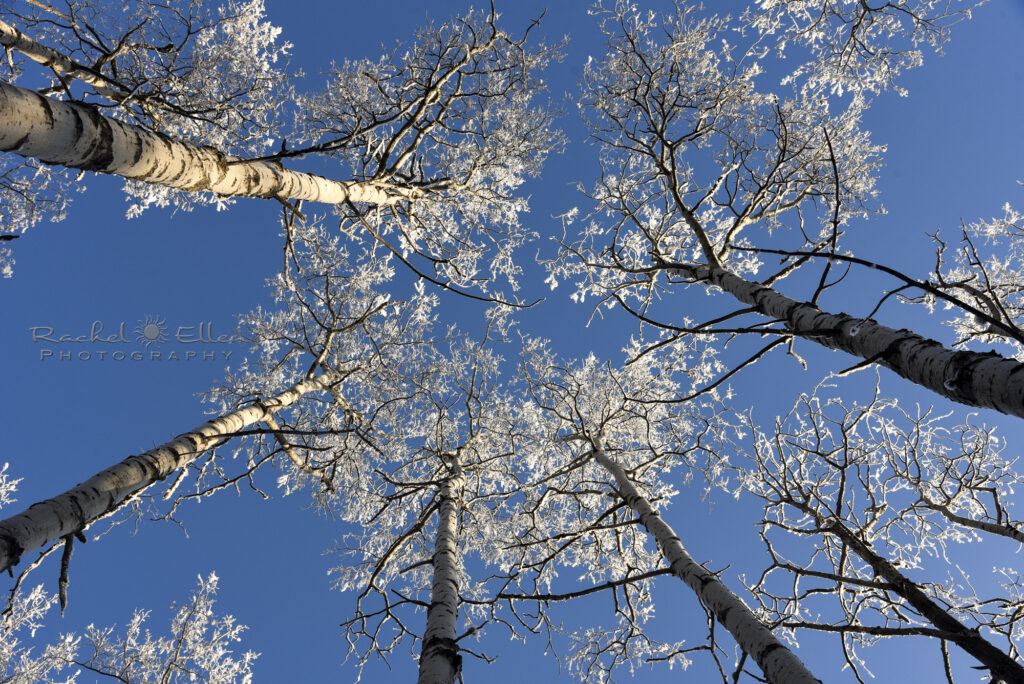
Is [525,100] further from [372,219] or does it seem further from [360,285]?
[360,285]

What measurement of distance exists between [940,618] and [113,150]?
17.5 feet

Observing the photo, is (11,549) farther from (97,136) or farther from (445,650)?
(445,650)

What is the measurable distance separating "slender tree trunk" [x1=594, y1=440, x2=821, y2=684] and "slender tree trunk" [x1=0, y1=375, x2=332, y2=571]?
3.00m

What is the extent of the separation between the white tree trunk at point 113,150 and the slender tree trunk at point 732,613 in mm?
4033

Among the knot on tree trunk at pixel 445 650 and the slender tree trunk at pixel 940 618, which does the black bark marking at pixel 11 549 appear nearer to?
the knot on tree trunk at pixel 445 650

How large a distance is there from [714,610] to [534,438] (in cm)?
467

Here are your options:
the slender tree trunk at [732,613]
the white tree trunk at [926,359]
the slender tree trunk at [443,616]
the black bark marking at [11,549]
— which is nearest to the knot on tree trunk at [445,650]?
the slender tree trunk at [443,616]

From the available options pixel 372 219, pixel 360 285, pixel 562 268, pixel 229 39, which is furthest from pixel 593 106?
pixel 229 39

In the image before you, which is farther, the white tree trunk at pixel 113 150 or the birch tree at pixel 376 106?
the birch tree at pixel 376 106

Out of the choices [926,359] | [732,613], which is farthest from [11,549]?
[926,359]

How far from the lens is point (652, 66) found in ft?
22.4

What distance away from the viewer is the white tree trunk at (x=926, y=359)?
152 centimetres

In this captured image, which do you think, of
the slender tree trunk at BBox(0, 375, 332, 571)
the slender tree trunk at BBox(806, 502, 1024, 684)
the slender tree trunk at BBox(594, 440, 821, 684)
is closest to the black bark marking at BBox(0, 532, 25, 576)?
the slender tree trunk at BBox(0, 375, 332, 571)

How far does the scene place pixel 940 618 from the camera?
3039 millimetres
